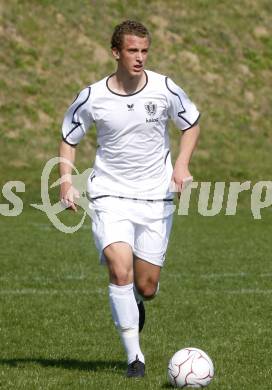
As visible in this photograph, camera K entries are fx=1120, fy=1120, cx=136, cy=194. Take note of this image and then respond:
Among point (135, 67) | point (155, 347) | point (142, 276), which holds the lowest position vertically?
point (155, 347)

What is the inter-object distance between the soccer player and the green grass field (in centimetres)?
74

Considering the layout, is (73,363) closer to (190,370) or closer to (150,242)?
(150,242)

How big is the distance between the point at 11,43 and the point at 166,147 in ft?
87.2

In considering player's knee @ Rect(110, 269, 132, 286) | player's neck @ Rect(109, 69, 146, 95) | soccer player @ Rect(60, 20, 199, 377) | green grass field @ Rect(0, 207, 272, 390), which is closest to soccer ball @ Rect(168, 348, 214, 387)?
green grass field @ Rect(0, 207, 272, 390)

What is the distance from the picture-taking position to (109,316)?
40.5 feet

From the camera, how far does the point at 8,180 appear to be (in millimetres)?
29578

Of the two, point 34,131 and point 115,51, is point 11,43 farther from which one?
point 115,51

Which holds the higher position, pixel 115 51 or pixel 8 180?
pixel 115 51

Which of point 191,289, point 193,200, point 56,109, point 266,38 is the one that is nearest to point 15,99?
point 56,109

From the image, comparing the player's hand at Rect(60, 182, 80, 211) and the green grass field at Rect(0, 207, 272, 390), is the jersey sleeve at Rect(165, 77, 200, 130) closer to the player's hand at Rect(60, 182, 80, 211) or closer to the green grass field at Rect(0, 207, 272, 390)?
the player's hand at Rect(60, 182, 80, 211)

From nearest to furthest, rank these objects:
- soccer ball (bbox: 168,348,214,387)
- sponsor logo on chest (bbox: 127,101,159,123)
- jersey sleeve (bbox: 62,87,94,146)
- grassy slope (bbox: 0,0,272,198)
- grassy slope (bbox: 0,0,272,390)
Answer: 1. soccer ball (bbox: 168,348,214,387)
2. sponsor logo on chest (bbox: 127,101,159,123)
3. jersey sleeve (bbox: 62,87,94,146)
4. grassy slope (bbox: 0,0,272,390)
5. grassy slope (bbox: 0,0,272,198)

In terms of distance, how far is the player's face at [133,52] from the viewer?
8.95 metres

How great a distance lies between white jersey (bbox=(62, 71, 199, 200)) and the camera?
9172mm

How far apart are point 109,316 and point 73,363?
2.82 meters
